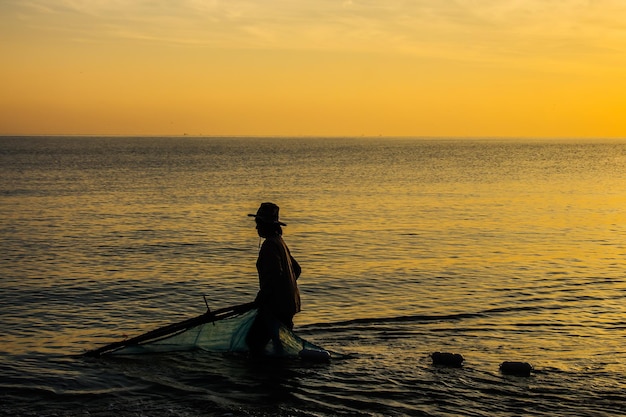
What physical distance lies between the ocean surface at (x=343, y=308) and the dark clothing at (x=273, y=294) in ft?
1.63

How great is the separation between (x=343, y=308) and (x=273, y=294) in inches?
213

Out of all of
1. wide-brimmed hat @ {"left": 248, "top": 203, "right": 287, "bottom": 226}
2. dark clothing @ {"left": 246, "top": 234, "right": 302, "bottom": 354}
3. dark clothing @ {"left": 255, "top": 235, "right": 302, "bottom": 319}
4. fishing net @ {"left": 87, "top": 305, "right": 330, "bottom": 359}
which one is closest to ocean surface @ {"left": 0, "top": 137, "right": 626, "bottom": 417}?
fishing net @ {"left": 87, "top": 305, "right": 330, "bottom": 359}

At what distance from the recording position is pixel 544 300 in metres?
16.6

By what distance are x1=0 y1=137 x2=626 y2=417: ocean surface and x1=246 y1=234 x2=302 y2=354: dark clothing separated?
1.63 feet

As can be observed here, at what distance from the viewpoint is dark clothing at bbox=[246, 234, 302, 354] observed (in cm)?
1069

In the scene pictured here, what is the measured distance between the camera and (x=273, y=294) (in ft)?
35.7

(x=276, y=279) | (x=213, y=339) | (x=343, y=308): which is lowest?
(x=343, y=308)

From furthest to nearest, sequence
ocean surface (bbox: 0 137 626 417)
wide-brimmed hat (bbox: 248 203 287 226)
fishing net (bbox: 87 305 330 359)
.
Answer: fishing net (bbox: 87 305 330 359) < wide-brimmed hat (bbox: 248 203 287 226) < ocean surface (bbox: 0 137 626 417)

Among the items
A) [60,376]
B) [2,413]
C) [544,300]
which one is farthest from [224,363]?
[544,300]

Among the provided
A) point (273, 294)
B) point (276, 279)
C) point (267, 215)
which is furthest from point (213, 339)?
point (267, 215)

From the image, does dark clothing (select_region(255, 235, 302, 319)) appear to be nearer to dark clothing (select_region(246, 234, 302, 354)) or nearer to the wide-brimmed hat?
dark clothing (select_region(246, 234, 302, 354))

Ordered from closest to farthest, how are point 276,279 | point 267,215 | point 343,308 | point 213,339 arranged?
1. point 267,215
2. point 276,279
3. point 213,339
4. point 343,308

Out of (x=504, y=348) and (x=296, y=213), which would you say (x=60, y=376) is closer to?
(x=504, y=348)

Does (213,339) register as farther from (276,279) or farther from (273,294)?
(276,279)
